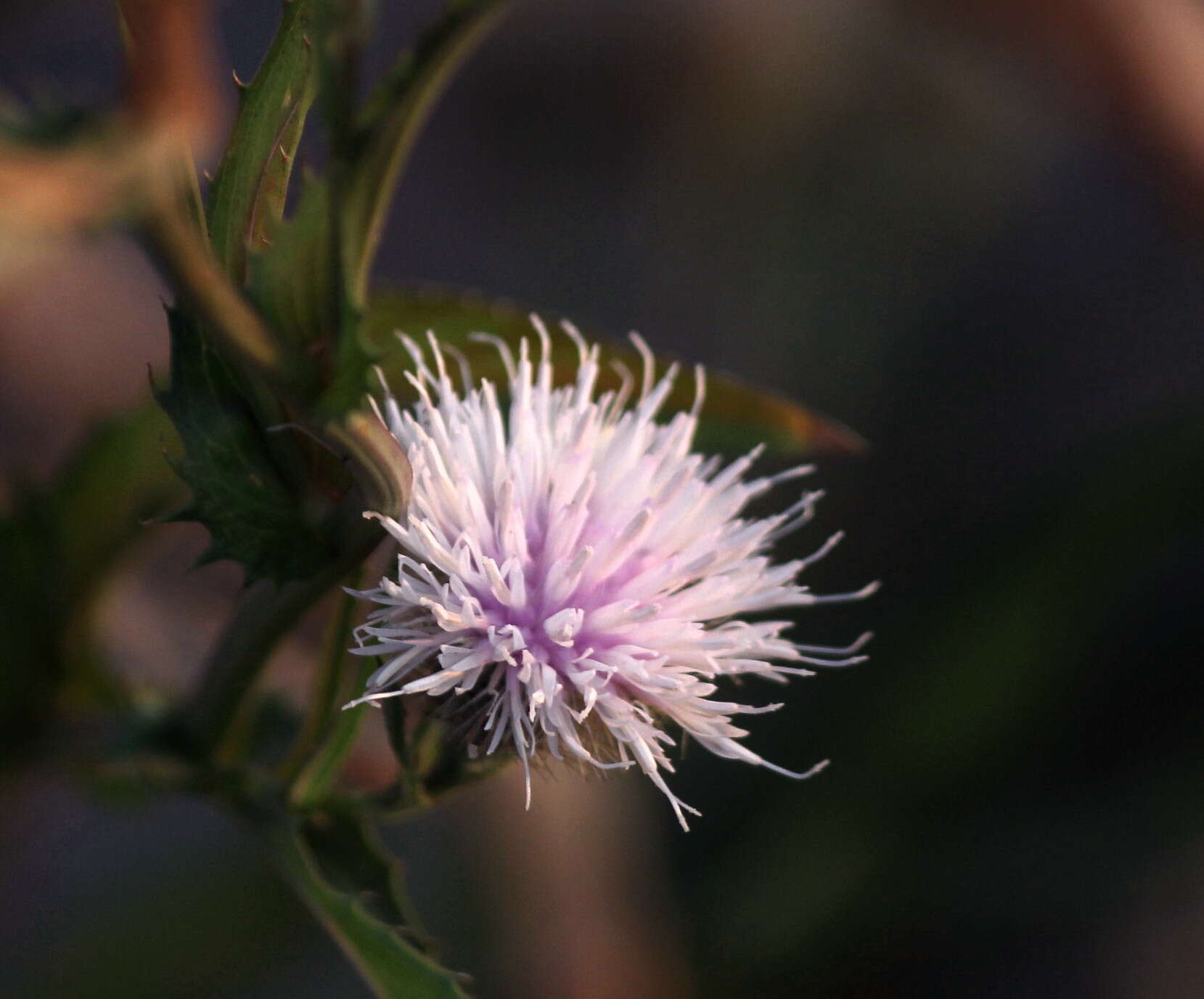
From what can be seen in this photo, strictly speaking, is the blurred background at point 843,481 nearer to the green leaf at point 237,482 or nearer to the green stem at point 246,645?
the green stem at point 246,645

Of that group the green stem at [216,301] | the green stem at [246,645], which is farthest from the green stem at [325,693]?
the green stem at [216,301]

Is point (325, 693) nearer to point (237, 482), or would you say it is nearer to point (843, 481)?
point (237, 482)

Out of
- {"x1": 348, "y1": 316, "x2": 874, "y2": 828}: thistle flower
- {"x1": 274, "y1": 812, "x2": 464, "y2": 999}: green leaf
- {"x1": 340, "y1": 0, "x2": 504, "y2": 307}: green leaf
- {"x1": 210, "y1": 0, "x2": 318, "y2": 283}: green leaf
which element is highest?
{"x1": 340, "y1": 0, "x2": 504, "y2": 307}: green leaf

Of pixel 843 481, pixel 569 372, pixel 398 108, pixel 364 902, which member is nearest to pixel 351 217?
pixel 398 108

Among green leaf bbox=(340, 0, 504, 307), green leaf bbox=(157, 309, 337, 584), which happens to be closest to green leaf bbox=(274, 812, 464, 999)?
green leaf bbox=(157, 309, 337, 584)

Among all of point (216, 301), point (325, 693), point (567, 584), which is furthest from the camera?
point (325, 693)

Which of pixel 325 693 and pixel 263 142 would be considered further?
pixel 325 693

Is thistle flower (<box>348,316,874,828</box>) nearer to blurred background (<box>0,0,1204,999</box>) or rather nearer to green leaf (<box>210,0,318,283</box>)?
green leaf (<box>210,0,318,283</box>)
